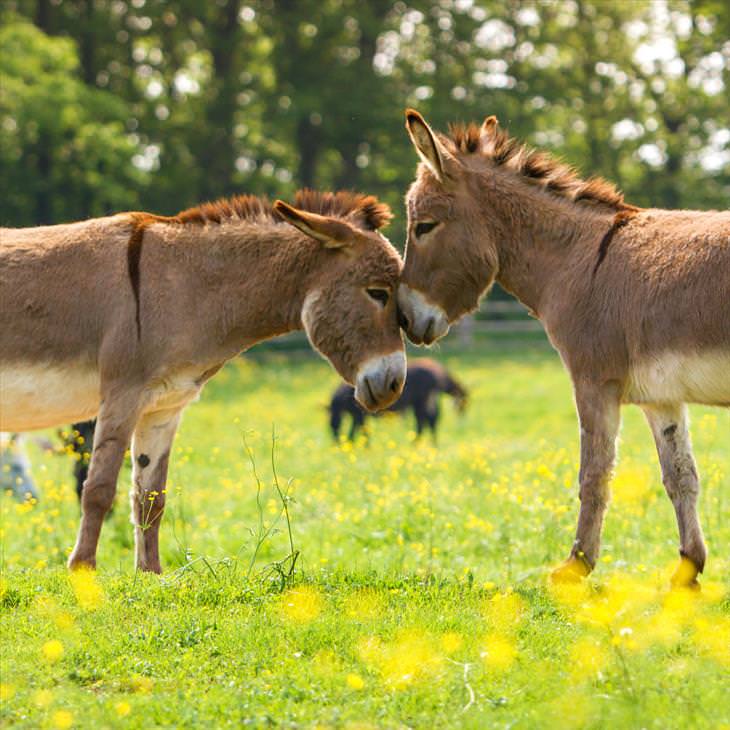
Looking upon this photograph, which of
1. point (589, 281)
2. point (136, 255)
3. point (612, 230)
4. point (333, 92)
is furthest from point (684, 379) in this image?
point (333, 92)

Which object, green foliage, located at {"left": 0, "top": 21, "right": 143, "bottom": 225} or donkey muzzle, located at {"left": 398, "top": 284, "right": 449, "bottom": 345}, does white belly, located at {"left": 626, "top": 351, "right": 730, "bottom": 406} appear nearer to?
donkey muzzle, located at {"left": 398, "top": 284, "right": 449, "bottom": 345}

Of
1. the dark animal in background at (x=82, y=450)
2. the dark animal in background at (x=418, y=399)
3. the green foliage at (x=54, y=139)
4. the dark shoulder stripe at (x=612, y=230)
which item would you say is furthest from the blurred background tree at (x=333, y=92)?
the dark shoulder stripe at (x=612, y=230)

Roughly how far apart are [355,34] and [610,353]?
3262 cm

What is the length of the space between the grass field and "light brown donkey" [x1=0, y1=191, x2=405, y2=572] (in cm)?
58

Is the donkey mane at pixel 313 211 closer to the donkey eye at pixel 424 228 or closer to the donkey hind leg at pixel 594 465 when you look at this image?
the donkey eye at pixel 424 228

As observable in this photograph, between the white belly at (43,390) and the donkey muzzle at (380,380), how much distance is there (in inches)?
56.3

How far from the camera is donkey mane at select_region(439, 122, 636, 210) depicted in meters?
6.16

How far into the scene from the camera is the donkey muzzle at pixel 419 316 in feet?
19.9

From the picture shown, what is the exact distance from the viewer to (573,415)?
1702 centimetres

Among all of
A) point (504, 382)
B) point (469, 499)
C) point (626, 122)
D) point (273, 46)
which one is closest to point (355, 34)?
point (273, 46)

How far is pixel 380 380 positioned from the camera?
5.90 metres

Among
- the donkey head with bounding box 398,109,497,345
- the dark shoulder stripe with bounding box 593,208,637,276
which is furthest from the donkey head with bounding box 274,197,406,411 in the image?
the dark shoulder stripe with bounding box 593,208,637,276

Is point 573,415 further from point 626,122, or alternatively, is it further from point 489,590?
point 626,122

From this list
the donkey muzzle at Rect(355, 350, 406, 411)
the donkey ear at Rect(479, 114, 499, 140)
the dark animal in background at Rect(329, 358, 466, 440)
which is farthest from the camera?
the dark animal in background at Rect(329, 358, 466, 440)
